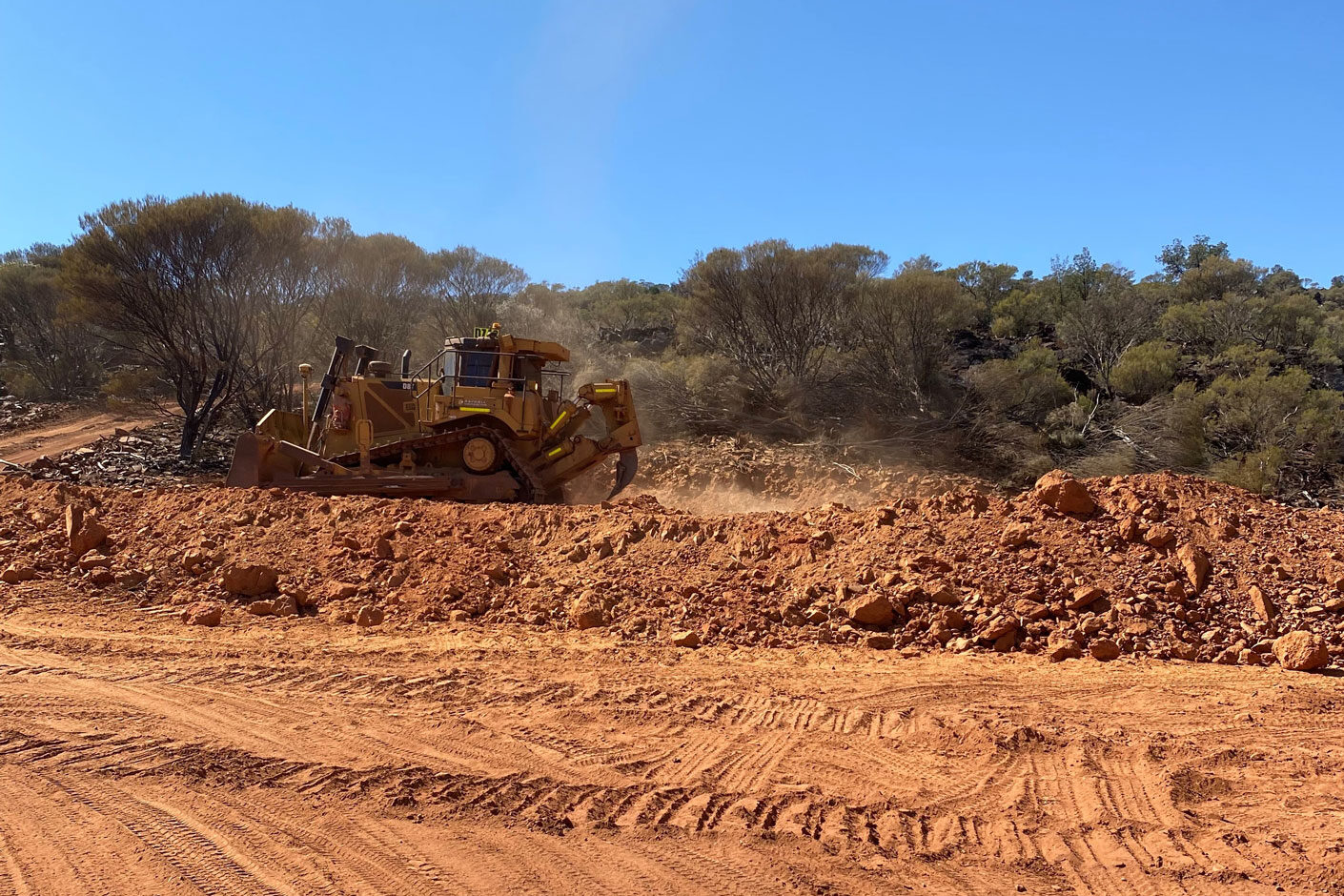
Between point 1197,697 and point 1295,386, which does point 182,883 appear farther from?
point 1295,386

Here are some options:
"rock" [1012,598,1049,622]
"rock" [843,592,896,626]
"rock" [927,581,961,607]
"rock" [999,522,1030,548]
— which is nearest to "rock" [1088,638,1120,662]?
"rock" [1012,598,1049,622]

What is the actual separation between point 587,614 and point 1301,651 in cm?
470

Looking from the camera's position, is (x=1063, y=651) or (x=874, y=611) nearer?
(x=1063, y=651)

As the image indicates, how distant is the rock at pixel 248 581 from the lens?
743 centimetres

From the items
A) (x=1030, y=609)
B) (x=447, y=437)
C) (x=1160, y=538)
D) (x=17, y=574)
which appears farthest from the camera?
(x=447, y=437)

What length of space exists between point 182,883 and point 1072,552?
5930 millimetres

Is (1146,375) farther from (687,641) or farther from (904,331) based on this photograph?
(687,641)

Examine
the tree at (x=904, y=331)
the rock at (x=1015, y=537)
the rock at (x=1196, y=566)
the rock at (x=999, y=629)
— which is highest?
the tree at (x=904, y=331)

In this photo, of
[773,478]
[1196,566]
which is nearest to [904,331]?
[773,478]

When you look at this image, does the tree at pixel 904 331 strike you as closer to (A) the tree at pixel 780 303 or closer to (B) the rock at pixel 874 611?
(A) the tree at pixel 780 303

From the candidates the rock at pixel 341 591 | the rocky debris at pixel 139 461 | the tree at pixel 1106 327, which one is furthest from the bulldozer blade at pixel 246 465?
the tree at pixel 1106 327

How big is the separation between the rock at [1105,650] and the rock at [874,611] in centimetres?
130

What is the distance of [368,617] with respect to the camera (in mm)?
6758

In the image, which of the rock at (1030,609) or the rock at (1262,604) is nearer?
the rock at (1262,604)
